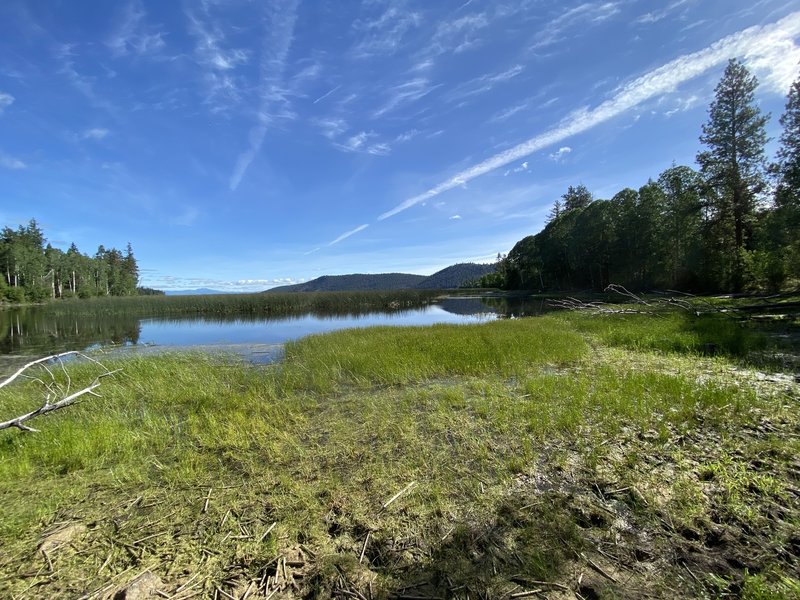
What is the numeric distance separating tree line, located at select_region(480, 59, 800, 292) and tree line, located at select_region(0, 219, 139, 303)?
99.5 metres

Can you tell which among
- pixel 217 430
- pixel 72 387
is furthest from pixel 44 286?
pixel 217 430

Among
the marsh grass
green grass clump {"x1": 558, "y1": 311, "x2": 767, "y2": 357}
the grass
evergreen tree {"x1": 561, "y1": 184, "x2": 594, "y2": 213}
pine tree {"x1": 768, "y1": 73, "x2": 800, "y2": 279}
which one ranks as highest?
evergreen tree {"x1": 561, "y1": 184, "x2": 594, "y2": 213}

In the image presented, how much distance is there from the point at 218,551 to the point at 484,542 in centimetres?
216

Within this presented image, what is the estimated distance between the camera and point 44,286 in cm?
7038

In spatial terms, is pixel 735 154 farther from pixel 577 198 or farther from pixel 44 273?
pixel 44 273

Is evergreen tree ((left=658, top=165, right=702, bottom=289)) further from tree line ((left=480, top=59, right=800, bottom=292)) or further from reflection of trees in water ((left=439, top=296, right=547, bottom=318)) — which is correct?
reflection of trees in water ((left=439, top=296, right=547, bottom=318))

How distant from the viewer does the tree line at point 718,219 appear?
67.3 ft

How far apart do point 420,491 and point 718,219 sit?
127 feet

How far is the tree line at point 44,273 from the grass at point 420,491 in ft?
281

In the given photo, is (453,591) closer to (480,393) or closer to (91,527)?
(91,527)

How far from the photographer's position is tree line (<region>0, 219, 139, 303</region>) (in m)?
65.6

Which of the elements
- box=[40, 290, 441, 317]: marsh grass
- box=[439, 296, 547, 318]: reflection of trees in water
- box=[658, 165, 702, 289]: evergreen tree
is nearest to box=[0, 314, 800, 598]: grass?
box=[439, 296, 547, 318]: reflection of trees in water

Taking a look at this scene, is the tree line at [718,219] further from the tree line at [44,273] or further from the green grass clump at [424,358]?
the tree line at [44,273]

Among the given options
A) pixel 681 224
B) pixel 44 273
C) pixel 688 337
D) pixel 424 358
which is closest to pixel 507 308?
pixel 681 224
